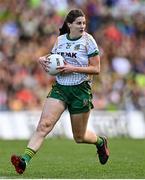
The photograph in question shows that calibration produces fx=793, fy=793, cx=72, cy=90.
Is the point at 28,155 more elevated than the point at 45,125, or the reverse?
the point at 45,125

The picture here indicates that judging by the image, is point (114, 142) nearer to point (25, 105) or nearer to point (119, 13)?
point (25, 105)

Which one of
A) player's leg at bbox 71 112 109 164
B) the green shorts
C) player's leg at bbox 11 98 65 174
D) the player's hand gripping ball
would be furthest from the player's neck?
player's leg at bbox 71 112 109 164

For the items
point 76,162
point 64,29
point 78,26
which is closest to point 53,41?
point 76,162

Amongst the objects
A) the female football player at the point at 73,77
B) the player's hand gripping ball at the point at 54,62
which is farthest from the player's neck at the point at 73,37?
the player's hand gripping ball at the point at 54,62

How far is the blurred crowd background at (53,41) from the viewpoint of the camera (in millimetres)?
22875

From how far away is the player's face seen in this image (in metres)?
11.1

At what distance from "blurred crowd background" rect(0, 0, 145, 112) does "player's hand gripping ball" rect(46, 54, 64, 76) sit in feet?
37.0

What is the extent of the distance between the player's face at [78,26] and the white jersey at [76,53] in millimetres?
91

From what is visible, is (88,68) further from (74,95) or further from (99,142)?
(99,142)

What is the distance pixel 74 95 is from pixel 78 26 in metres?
0.98

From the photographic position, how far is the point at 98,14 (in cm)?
2638

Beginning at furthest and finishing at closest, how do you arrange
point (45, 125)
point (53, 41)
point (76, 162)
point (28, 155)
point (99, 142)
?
point (53, 41)
point (76, 162)
point (99, 142)
point (45, 125)
point (28, 155)

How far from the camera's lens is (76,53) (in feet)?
36.5

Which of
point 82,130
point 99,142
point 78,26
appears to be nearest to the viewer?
point 78,26
